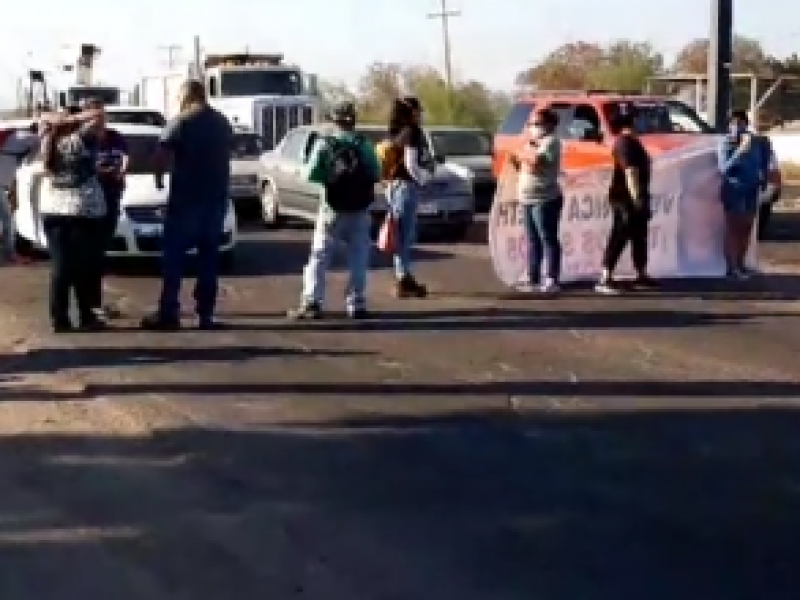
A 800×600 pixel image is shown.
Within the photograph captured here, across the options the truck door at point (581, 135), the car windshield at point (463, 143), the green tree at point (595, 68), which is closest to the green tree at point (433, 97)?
the green tree at point (595, 68)

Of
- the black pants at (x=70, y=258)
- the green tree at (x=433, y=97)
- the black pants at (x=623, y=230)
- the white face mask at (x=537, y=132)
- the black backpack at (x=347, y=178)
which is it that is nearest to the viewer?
the black pants at (x=70, y=258)

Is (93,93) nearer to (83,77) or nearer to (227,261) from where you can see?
(83,77)

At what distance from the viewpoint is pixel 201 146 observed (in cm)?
1252

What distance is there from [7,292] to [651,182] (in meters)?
6.05

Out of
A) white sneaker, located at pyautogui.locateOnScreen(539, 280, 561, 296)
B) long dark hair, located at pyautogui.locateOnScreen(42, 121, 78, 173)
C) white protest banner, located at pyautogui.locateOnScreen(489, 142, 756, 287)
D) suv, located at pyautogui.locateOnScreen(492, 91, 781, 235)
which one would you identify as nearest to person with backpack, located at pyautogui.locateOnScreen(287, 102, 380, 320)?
long dark hair, located at pyautogui.locateOnScreen(42, 121, 78, 173)

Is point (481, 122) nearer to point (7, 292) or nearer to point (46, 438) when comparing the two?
point (7, 292)

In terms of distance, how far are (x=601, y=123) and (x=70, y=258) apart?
10694mm

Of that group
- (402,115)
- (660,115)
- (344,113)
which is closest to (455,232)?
(660,115)

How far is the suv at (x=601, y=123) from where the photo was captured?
2044 centimetres

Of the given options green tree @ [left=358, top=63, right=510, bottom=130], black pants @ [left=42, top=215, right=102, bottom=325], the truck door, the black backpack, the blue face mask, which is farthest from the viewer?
green tree @ [left=358, top=63, right=510, bottom=130]

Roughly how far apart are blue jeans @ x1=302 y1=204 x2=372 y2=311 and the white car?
3.09m

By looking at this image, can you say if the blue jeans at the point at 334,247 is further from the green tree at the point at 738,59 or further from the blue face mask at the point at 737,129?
the green tree at the point at 738,59

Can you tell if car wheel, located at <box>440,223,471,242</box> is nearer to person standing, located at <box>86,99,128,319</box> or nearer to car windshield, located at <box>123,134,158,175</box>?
car windshield, located at <box>123,134,158,175</box>

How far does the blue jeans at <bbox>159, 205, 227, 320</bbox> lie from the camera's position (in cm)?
1264
